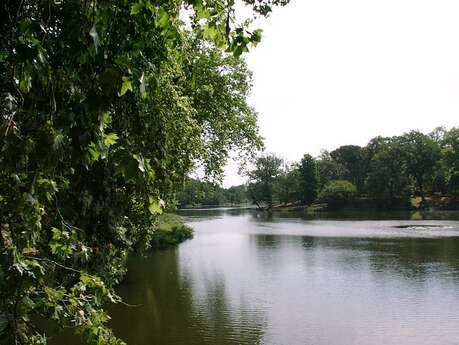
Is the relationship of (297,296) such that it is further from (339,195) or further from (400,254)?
(339,195)

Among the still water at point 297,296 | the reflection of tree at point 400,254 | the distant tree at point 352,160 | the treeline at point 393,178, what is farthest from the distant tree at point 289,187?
the still water at point 297,296

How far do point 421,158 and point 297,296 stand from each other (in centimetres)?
8337

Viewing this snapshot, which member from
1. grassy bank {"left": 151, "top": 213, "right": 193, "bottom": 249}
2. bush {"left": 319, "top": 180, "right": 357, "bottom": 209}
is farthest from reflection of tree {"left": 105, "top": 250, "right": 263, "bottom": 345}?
bush {"left": 319, "top": 180, "right": 357, "bottom": 209}

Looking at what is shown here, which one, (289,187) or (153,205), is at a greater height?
(289,187)

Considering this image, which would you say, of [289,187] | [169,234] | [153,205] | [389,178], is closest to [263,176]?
[289,187]

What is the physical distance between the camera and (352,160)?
129875 mm

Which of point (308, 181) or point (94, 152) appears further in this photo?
point (308, 181)

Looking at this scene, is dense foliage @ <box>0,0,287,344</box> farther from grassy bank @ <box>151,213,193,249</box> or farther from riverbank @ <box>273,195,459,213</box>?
riverbank @ <box>273,195,459,213</box>

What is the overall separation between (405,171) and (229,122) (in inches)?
3154

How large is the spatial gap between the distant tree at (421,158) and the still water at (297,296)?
62448 millimetres

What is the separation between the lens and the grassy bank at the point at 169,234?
3891 cm

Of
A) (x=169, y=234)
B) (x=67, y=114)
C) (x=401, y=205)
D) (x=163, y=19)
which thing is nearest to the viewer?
(x=67, y=114)

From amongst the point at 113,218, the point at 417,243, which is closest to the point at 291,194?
the point at 417,243

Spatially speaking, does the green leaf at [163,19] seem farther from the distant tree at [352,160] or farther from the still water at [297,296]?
the distant tree at [352,160]
